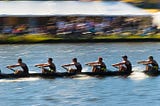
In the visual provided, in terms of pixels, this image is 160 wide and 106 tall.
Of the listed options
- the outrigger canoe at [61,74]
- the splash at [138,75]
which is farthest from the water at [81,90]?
the outrigger canoe at [61,74]

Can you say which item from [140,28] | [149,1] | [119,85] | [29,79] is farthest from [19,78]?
[149,1]

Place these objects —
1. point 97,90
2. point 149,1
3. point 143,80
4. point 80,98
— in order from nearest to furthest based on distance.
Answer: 1. point 80,98
2. point 97,90
3. point 143,80
4. point 149,1

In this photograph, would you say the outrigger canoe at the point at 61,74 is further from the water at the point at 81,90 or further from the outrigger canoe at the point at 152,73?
the outrigger canoe at the point at 152,73

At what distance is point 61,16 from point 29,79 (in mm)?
22413

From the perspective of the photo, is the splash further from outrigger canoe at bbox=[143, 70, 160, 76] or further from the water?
outrigger canoe at bbox=[143, 70, 160, 76]

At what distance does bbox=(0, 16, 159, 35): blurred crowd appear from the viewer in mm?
55906

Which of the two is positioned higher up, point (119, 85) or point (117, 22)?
point (117, 22)

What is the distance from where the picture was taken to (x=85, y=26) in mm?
55781

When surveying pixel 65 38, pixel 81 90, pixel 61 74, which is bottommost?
pixel 81 90

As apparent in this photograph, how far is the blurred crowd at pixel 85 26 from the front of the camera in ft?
183

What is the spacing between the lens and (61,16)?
5656 cm

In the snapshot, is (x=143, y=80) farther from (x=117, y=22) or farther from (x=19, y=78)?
(x=117, y=22)

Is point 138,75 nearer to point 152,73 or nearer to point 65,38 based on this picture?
point 152,73

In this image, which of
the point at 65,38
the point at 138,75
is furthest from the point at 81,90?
the point at 65,38
